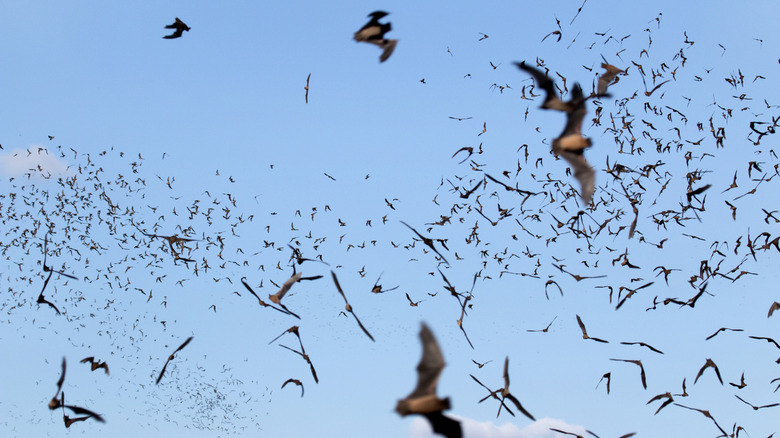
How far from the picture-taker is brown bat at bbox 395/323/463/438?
7945mm

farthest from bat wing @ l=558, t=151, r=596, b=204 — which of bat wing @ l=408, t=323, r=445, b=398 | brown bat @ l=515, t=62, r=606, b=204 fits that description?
bat wing @ l=408, t=323, r=445, b=398

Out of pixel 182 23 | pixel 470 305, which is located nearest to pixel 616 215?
pixel 470 305

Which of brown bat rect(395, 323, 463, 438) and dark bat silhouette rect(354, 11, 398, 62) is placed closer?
brown bat rect(395, 323, 463, 438)

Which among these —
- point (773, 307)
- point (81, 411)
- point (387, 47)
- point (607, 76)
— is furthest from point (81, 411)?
point (773, 307)

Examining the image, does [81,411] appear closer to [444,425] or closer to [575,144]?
[444,425]

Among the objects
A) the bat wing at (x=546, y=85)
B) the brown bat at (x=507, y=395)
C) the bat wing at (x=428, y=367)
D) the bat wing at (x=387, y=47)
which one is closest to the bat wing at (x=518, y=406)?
the brown bat at (x=507, y=395)

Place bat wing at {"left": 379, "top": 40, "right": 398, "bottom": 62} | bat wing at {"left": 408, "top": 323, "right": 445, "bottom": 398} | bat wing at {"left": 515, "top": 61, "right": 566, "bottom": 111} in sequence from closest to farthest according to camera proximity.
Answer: bat wing at {"left": 408, "top": 323, "right": 445, "bottom": 398}, bat wing at {"left": 515, "top": 61, "right": 566, "bottom": 111}, bat wing at {"left": 379, "top": 40, "right": 398, "bottom": 62}

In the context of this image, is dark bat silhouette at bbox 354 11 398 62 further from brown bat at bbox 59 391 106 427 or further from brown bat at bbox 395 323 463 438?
brown bat at bbox 59 391 106 427

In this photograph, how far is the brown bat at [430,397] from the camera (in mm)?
7945

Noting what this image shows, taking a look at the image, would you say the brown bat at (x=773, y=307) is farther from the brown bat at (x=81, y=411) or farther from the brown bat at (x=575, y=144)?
the brown bat at (x=81, y=411)

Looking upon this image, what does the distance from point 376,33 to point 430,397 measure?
288 inches

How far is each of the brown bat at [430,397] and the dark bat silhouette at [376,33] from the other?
249 inches

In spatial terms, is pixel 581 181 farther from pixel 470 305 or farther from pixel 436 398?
pixel 470 305

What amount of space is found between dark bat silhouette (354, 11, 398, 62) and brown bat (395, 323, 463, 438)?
20.8 ft
